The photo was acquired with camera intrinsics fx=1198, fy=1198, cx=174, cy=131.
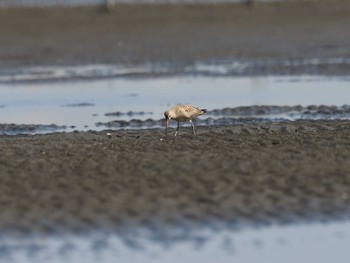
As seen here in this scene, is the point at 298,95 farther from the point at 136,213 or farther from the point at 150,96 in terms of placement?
the point at 136,213

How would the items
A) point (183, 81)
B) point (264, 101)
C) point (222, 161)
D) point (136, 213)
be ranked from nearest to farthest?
point (136, 213), point (222, 161), point (264, 101), point (183, 81)

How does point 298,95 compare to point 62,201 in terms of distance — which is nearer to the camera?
point 62,201

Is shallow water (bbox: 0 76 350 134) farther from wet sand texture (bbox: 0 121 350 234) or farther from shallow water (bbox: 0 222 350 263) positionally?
shallow water (bbox: 0 222 350 263)

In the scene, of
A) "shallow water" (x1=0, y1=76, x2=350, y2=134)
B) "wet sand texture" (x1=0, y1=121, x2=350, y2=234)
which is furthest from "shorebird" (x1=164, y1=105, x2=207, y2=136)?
"shallow water" (x1=0, y1=76, x2=350, y2=134)

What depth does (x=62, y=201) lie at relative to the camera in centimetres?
1238

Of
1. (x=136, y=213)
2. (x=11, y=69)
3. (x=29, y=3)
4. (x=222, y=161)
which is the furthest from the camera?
(x=29, y=3)

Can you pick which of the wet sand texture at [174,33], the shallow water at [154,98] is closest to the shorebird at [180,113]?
the shallow water at [154,98]

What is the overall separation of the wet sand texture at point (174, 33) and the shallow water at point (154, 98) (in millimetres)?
4300

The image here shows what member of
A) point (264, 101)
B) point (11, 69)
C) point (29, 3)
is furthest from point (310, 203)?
point (29, 3)

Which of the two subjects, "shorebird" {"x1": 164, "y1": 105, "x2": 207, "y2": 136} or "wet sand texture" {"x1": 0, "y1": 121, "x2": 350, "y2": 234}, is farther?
"shorebird" {"x1": 164, "y1": 105, "x2": 207, "y2": 136}

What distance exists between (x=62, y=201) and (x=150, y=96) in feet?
34.6

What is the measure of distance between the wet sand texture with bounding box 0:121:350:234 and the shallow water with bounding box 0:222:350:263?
1.15 ft

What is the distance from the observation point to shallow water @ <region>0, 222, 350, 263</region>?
10.7 m

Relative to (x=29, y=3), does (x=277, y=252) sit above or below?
below
